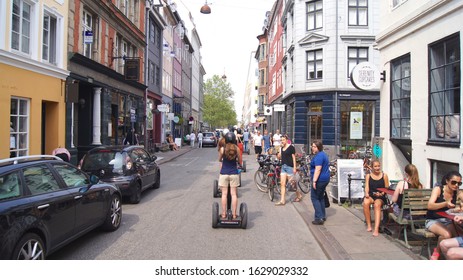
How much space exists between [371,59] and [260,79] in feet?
109

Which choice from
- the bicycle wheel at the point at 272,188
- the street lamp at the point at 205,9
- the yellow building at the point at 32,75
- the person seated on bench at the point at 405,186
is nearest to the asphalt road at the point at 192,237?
the bicycle wheel at the point at 272,188

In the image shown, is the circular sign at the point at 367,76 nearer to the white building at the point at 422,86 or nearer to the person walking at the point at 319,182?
→ the white building at the point at 422,86

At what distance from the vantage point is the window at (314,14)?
24656 mm


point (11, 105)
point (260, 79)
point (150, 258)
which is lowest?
point (150, 258)

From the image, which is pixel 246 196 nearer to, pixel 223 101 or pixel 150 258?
pixel 150 258

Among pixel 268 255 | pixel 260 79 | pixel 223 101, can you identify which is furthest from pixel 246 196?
pixel 223 101

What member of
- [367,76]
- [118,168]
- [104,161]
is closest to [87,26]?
[104,161]

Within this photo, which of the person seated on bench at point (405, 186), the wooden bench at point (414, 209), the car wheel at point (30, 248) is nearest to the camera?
the car wheel at point (30, 248)

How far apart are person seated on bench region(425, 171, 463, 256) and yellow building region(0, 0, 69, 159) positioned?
37.1 ft

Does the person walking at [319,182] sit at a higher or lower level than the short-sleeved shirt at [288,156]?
lower

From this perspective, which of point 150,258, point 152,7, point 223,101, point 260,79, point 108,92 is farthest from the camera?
point 223,101

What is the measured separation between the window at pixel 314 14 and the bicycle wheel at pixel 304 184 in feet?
51.8

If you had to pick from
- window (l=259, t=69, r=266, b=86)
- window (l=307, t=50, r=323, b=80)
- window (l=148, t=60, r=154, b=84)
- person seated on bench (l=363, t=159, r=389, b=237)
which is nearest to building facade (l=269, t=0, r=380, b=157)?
window (l=307, t=50, r=323, b=80)

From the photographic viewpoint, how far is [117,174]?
366 inches
